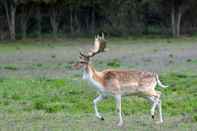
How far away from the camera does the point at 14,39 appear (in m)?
51.2

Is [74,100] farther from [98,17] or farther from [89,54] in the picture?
[98,17]

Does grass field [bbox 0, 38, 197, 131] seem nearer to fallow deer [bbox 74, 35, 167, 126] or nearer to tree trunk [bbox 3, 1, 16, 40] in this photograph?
fallow deer [bbox 74, 35, 167, 126]

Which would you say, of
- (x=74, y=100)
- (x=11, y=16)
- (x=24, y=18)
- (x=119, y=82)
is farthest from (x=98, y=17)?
(x=119, y=82)

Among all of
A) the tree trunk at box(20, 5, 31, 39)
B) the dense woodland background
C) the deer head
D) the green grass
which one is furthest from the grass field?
the dense woodland background

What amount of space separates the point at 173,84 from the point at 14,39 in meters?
33.4

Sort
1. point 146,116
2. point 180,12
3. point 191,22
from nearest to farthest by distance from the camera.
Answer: point 146,116 < point 180,12 < point 191,22

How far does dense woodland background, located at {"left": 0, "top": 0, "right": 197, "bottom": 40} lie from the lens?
53656 millimetres

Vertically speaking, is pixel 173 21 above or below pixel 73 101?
below

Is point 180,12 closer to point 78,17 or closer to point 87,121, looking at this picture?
point 78,17

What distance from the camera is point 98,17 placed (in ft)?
188

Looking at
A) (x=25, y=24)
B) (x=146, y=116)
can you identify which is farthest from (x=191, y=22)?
(x=146, y=116)

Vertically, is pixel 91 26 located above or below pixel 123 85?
below

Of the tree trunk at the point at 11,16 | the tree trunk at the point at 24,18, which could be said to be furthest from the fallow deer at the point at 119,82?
the tree trunk at the point at 24,18

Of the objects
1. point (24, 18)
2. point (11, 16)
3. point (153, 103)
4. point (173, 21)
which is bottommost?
point (173, 21)
